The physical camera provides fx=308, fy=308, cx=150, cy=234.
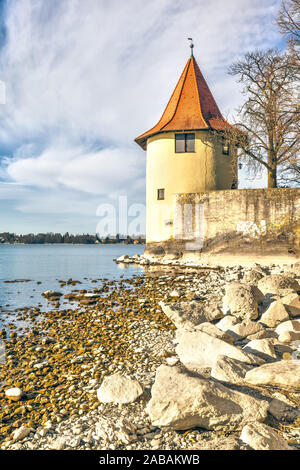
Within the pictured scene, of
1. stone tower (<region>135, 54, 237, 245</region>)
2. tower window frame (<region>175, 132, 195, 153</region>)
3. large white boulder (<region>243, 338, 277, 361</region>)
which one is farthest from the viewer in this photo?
tower window frame (<region>175, 132, 195, 153</region>)

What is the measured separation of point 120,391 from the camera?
3.17 meters

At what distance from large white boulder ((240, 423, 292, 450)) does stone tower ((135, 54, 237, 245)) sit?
51.7 feet

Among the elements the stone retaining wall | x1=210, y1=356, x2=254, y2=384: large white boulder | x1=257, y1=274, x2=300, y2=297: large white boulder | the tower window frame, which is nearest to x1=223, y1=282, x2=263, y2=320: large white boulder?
x1=257, y1=274, x2=300, y2=297: large white boulder

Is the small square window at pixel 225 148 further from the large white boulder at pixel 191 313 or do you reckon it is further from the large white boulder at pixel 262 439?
the large white boulder at pixel 262 439

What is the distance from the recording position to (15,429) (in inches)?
115

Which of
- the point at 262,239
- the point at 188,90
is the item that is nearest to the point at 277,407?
the point at 262,239

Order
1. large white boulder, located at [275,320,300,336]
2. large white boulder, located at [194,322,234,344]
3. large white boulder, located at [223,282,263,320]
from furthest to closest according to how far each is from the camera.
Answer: large white boulder, located at [223,282,263,320], large white boulder, located at [275,320,300,336], large white boulder, located at [194,322,234,344]

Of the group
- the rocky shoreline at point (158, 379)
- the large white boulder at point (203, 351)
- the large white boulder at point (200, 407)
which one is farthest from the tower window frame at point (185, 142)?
the large white boulder at point (200, 407)

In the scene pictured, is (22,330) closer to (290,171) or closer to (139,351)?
(139,351)

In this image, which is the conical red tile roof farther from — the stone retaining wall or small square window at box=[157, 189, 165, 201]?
the stone retaining wall

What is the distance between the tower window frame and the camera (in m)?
18.9

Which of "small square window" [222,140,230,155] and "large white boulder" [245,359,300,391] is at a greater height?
"small square window" [222,140,230,155]

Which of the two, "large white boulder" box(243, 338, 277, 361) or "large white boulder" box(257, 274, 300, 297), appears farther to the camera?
"large white boulder" box(257, 274, 300, 297)

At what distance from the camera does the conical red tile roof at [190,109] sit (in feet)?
63.1
